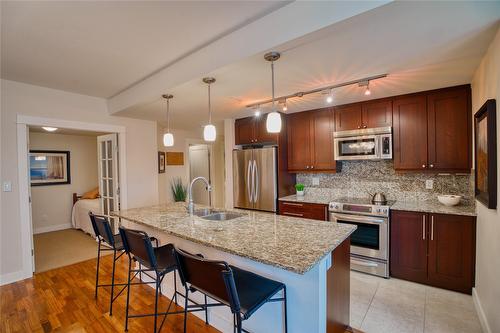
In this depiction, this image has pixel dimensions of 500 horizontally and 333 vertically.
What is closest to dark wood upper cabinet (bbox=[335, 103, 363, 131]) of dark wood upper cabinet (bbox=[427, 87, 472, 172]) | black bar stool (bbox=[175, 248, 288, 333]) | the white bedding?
dark wood upper cabinet (bbox=[427, 87, 472, 172])

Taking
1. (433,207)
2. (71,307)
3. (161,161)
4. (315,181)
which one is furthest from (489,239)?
(161,161)

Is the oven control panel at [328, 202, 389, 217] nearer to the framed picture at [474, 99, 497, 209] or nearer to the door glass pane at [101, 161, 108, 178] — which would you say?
the framed picture at [474, 99, 497, 209]

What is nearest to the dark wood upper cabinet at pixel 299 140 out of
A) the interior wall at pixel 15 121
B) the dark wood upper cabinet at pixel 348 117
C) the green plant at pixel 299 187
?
the green plant at pixel 299 187

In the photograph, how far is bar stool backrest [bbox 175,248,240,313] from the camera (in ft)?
4.00

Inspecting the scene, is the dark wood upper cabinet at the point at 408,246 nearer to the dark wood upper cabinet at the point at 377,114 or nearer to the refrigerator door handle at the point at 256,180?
the dark wood upper cabinet at the point at 377,114

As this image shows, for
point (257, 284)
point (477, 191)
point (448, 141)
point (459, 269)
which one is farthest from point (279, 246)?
point (448, 141)

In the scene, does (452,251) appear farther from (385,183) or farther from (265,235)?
(265,235)

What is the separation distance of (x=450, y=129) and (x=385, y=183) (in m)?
1.02

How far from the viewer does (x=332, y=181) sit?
12.8 feet

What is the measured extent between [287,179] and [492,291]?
8.69 feet

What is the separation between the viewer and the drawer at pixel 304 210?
338 centimetres

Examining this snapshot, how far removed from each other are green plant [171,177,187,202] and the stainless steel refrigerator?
1.78 m

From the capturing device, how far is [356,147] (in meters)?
3.37

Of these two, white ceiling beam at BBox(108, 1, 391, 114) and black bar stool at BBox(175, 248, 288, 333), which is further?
white ceiling beam at BBox(108, 1, 391, 114)
